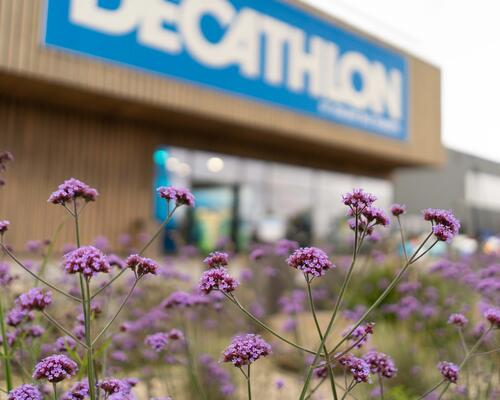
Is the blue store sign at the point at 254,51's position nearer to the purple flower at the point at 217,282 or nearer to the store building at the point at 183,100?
the store building at the point at 183,100

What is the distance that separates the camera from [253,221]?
14461 mm

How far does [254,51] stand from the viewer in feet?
39.9

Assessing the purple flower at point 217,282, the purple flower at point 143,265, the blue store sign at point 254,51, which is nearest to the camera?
the purple flower at point 217,282

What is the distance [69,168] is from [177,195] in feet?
30.8

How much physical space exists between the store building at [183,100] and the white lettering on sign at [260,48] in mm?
28

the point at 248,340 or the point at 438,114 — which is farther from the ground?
the point at 438,114

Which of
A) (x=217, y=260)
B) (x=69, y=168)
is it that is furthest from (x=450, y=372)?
(x=69, y=168)

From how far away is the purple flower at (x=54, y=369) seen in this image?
168 cm

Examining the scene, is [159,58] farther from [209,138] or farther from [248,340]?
[248,340]

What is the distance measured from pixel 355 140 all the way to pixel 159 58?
6100 mm

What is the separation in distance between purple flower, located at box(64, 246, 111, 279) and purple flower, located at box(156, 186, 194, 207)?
0.41 meters

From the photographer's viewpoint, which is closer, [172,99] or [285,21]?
[172,99]

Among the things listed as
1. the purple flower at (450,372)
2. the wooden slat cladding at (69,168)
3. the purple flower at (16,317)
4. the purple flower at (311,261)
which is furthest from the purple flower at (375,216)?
the wooden slat cladding at (69,168)

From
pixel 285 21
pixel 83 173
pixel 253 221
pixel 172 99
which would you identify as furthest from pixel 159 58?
pixel 253 221
